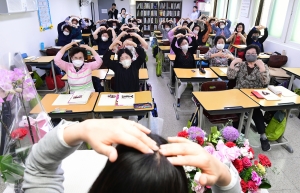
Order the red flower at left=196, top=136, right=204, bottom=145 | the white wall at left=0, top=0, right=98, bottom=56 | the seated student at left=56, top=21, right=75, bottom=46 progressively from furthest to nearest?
the seated student at left=56, top=21, right=75, bottom=46 → the white wall at left=0, top=0, right=98, bottom=56 → the red flower at left=196, top=136, right=204, bottom=145

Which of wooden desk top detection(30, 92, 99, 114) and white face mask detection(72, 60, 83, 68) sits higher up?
white face mask detection(72, 60, 83, 68)

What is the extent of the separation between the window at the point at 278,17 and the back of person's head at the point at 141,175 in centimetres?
622

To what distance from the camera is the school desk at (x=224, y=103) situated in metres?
2.50

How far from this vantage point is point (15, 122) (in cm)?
106

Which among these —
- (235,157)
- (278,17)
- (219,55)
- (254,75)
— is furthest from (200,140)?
(278,17)

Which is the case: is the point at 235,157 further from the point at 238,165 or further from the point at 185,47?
the point at 185,47

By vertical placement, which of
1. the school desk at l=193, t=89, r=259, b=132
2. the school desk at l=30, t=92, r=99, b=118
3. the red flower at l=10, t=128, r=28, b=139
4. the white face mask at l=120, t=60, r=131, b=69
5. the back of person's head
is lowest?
the school desk at l=30, t=92, r=99, b=118

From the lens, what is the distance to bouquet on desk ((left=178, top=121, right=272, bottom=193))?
1.14 m

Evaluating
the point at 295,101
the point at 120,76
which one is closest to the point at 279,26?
the point at 295,101

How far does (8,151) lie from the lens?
1.03 metres

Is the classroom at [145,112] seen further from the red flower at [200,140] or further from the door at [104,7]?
the door at [104,7]

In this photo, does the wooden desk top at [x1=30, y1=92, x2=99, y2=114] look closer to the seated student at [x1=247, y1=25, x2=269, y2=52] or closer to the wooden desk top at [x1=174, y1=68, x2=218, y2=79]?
the wooden desk top at [x1=174, y1=68, x2=218, y2=79]

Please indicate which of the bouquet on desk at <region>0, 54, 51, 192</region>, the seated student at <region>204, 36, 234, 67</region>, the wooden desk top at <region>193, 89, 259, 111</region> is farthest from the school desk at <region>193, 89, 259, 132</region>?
the bouquet on desk at <region>0, 54, 51, 192</region>

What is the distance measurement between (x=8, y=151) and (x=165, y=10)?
12.0m
